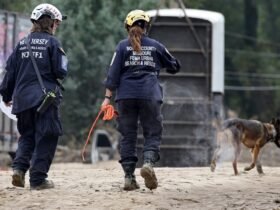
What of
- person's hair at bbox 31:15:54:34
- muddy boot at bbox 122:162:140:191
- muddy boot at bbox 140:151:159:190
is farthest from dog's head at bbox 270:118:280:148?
person's hair at bbox 31:15:54:34

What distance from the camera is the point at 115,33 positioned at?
2742cm

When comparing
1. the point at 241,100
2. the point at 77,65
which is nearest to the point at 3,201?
the point at 77,65

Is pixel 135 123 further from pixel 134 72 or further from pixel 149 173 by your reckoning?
pixel 149 173

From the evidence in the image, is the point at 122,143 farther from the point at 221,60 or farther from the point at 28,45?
the point at 221,60

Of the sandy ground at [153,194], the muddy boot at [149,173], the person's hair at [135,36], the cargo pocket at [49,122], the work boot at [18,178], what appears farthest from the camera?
the work boot at [18,178]

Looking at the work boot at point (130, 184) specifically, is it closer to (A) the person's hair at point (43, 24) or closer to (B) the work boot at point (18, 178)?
(B) the work boot at point (18, 178)

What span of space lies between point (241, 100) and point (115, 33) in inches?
920

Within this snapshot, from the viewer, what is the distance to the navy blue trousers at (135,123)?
1088 cm

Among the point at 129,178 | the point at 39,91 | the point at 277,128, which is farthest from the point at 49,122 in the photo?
the point at 277,128

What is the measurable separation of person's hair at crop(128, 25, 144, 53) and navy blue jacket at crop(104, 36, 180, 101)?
7 centimetres

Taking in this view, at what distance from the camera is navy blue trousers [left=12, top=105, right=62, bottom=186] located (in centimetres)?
1095

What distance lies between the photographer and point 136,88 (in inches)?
427

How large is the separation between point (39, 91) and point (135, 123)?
110 centimetres

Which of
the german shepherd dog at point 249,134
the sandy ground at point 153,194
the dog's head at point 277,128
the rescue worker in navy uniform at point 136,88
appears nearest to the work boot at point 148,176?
the sandy ground at point 153,194
